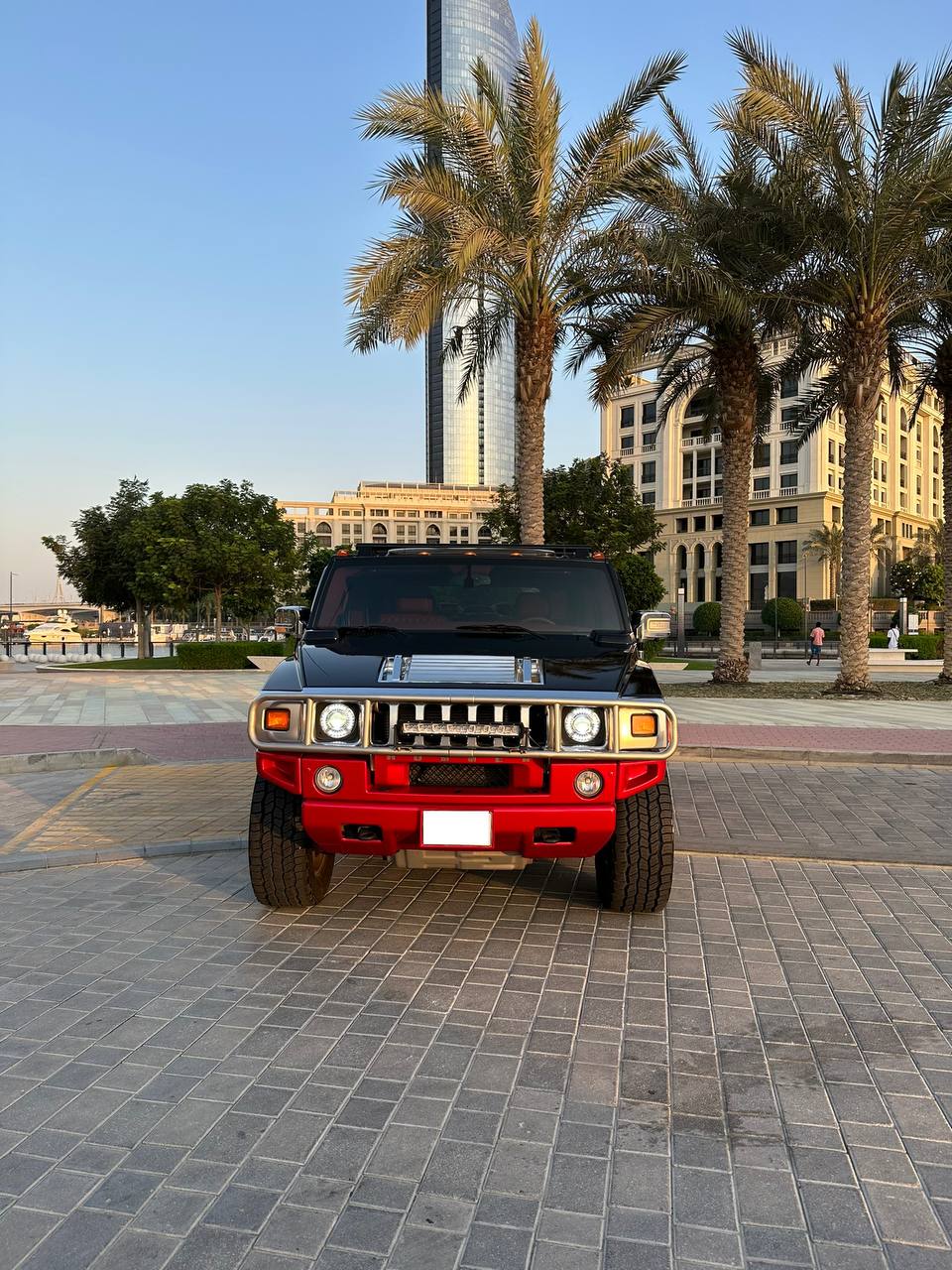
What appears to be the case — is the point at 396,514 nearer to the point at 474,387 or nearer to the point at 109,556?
the point at 474,387

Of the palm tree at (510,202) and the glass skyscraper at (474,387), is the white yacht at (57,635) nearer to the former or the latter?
the palm tree at (510,202)

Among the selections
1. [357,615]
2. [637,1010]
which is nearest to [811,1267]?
[637,1010]

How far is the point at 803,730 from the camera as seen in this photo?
497 inches

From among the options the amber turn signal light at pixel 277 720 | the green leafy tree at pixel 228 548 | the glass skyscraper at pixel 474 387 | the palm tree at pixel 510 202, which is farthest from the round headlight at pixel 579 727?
the glass skyscraper at pixel 474 387

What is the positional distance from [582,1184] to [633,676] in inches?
96.4

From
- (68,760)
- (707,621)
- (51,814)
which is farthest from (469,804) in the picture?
(707,621)

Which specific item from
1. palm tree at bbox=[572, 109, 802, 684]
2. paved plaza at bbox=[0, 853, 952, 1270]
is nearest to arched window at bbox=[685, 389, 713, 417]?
palm tree at bbox=[572, 109, 802, 684]

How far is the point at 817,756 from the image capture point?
34.6ft

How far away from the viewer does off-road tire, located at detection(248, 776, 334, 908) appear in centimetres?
462

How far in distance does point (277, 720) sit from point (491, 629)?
1.41m

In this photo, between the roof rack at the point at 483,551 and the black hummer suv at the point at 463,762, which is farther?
the roof rack at the point at 483,551

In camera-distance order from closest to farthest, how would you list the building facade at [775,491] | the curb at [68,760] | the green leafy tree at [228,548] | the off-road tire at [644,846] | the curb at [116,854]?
the off-road tire at [644,846]
the curb at [116,854]
the curb at [68,760]
the green leafy tree at [228,548]
the building facade at [775,491]

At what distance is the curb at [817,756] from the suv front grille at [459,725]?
22.1 feet

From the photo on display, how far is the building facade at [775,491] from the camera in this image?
74.6m
